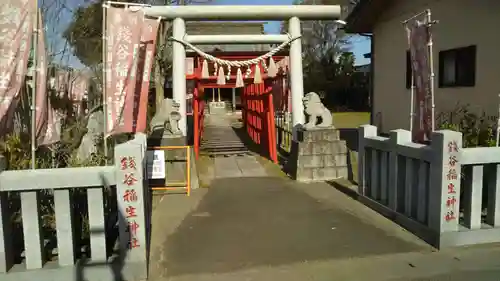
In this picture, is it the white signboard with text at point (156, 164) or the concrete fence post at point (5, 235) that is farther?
the white signboard with text at point (156, 164)

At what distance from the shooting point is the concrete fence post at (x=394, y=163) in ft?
20.4

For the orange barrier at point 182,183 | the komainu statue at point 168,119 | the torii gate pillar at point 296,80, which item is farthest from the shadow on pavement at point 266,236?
the torii gate pillar at point 296,80

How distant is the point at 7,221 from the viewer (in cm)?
436

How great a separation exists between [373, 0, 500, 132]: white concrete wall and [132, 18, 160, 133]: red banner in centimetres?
690

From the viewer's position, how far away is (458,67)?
33.3 feet

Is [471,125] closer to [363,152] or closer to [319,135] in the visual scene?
[363,152]

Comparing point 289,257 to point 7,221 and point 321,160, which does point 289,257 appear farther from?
point 321,160

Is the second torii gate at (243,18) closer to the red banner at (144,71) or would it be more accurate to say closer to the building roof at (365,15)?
the building roof at (365,15)

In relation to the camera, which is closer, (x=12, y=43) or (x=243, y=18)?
(x=12, y=43)

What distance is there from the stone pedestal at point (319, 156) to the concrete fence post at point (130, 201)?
18.3 ft

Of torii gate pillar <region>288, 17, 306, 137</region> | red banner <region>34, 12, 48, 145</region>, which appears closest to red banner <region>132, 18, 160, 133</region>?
red banner <region>34, 12, 48, 145</region>

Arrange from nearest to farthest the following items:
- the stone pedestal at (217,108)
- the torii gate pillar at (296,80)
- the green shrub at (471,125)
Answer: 1. the green shrub at (471,125)
2. the torii gate pillar at (296,80)
3. the stone pedestal at (217,108)

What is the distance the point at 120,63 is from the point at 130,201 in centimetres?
257


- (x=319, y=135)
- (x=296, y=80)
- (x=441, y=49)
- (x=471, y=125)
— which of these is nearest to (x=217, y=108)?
(x=296, y=80)
